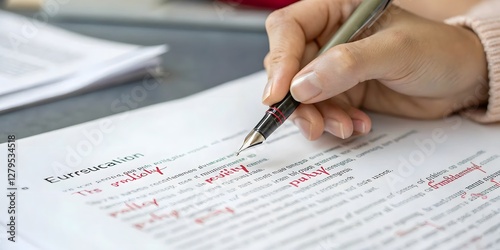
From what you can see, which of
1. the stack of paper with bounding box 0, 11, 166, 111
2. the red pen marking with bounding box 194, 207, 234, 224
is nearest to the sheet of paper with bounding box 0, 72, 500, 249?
the red pen marking with bounding box 194, 207, 234, 224

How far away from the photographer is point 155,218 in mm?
427

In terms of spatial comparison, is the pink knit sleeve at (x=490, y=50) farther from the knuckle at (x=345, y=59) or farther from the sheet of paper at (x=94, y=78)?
the sheet of paper at (x=94, y=78)

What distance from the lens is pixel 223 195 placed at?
46cm

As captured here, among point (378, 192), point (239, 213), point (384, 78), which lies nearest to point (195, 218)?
point (239, 213)

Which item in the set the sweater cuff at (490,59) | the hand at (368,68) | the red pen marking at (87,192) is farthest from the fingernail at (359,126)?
the red pen marking at (87,192)

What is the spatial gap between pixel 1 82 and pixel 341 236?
0.43 m

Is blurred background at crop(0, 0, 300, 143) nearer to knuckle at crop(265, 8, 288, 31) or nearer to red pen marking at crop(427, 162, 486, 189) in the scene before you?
knuckle at crop(265, 8, 288, 31)

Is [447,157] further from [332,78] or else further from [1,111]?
[1,111]

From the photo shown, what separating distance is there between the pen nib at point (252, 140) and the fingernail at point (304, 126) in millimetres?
46

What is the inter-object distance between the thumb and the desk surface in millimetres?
205

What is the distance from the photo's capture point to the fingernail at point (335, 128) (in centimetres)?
56

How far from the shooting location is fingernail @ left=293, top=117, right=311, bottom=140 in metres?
0.56

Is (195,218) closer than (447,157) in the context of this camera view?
Yes

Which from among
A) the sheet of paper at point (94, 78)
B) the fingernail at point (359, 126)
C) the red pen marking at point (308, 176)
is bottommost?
the red pen marking at point (308, 176)
